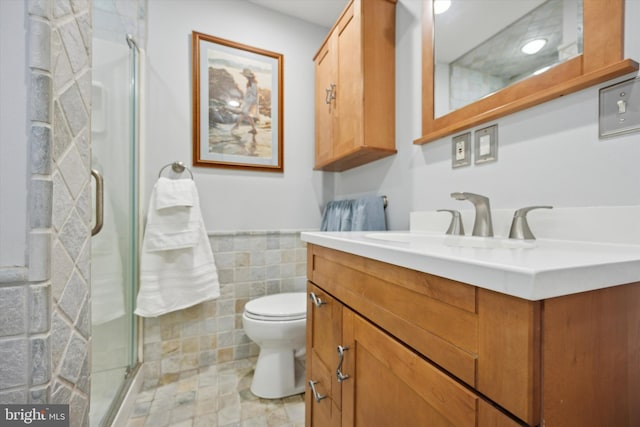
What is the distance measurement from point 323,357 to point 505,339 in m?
0.65

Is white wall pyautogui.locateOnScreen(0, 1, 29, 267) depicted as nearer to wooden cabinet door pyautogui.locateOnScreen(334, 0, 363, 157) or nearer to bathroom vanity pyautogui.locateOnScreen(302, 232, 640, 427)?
bathroom vanity pyautogui.locateOnScreen(302, 232, 640, 427)

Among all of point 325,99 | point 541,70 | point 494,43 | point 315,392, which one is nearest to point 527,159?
point 541,70

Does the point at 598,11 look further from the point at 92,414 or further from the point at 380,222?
the point at 92,414

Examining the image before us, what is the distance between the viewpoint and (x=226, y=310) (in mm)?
1688

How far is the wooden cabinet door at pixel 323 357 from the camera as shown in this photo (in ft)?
2.59

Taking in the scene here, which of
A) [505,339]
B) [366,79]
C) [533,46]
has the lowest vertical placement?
[505,339]

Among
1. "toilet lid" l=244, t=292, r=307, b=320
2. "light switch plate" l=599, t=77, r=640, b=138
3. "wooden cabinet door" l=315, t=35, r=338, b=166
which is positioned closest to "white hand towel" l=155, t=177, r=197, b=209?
"toilet lid" l=244, t=292, r=307, b=320

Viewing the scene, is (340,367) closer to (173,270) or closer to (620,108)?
(620,108)

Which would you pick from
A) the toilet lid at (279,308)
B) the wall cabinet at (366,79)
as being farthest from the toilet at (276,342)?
the wall cabinet at (366,79)

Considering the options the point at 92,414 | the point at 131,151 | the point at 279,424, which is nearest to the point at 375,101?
the point at 131,151

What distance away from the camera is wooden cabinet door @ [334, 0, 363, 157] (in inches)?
51.1

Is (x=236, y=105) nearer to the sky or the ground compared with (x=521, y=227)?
nearer to the sky

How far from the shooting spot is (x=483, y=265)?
0.36m

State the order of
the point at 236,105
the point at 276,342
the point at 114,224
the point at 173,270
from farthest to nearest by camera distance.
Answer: the point at 236,105 → the point at 173,270 → the point at 276,342 → the point at 114,224
